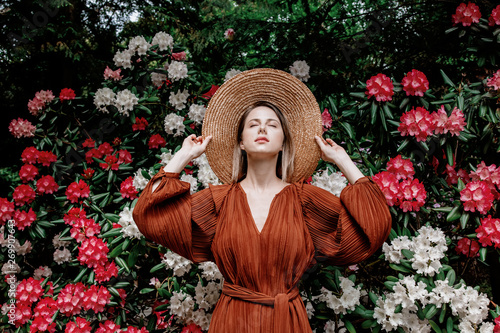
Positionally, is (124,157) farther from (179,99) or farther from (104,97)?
(179,99)

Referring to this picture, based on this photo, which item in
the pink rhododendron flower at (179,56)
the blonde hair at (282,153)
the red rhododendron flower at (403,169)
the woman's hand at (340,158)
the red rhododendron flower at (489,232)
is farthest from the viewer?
the pink rhododendron flower at (179,56)

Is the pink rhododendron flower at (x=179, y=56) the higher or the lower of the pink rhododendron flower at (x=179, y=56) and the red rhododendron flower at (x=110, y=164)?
the higher

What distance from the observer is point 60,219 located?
8.22 feet

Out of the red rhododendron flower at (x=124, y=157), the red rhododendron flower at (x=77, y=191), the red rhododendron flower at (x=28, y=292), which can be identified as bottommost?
the red rhododendron flower at (x=28, y=292)

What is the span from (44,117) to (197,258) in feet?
7.11

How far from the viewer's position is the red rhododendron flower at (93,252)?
2102 mm

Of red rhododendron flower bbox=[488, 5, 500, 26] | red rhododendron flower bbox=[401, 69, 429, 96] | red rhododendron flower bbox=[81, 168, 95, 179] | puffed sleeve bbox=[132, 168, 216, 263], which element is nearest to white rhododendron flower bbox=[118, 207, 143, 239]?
puffed sleeve bbox=[132, 168, 216, 263]

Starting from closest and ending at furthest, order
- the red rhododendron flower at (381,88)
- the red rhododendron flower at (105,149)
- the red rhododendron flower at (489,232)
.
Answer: the red rhododendron flower at (489,232)
the red rhododendron flower at (381,88)
the red rhododendron flower at (105,149)

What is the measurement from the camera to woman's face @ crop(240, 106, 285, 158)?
1467 millimetres

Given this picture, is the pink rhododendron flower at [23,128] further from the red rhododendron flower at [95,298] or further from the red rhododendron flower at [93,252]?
the red rhododendron flower at [95,298]

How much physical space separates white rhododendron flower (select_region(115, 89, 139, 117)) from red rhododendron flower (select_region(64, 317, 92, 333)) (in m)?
1.41

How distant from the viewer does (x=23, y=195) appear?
2.44m

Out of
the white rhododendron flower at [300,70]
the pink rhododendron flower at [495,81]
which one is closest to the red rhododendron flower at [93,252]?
the white rhododendron flower at [300,70]

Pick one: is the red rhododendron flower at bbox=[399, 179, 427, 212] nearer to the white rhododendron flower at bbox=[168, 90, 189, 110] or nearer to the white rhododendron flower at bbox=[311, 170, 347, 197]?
the white rhododendron flower at bbox=[311, 170, 347, 197]
